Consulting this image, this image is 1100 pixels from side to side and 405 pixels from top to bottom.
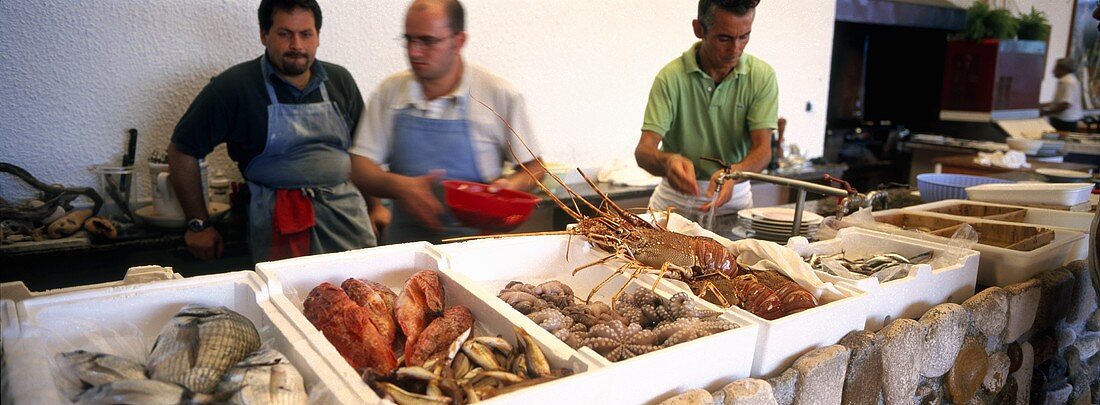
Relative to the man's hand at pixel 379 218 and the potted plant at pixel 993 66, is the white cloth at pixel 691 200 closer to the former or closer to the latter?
the man's hand at pixel 379 218

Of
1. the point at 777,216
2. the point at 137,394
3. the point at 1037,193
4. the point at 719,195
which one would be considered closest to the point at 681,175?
the point at 719,195

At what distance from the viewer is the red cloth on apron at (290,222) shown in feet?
8.99

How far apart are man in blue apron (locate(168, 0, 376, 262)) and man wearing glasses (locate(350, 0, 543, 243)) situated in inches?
11.3

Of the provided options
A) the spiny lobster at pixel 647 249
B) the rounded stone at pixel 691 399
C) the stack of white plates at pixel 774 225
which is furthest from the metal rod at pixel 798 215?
the rounded stone at pixel 691 399

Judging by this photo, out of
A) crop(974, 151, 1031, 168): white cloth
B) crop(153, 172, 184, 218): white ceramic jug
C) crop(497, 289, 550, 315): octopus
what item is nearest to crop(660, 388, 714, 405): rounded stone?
crop(497, 289, 550, 315): octopus

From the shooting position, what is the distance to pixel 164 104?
2533 mm

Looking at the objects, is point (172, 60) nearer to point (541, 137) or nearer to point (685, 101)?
point (541, 137)

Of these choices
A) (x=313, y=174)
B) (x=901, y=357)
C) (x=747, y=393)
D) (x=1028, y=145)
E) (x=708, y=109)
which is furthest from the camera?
(x=1028, y=145)

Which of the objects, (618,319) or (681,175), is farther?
(681,175)

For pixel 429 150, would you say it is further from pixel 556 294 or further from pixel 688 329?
pixel 688 329

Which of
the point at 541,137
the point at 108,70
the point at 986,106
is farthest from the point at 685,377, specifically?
the point at 986,106

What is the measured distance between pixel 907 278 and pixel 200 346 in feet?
5.07

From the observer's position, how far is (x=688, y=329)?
131 centimetres

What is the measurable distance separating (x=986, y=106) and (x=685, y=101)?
5.85 m
